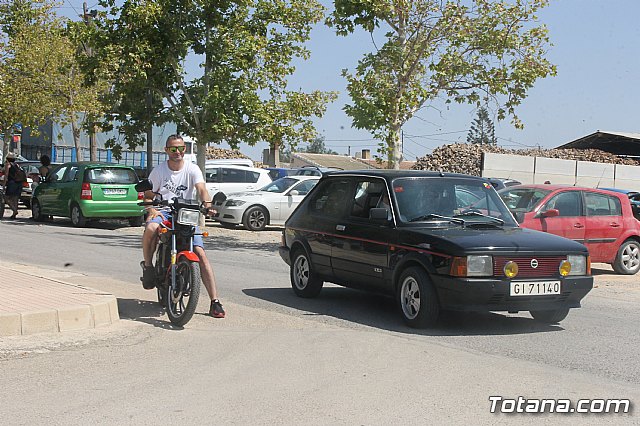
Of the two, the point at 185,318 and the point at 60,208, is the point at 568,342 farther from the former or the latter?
the point at 60,208

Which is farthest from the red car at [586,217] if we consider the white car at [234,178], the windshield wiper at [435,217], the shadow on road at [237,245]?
the white car at [234,178]

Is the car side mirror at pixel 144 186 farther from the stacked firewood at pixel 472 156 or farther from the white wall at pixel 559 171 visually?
the stacked firewood at pixel 472 156

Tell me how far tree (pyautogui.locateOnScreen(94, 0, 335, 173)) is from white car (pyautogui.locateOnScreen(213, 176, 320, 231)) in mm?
1768

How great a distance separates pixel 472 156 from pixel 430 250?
125 feet

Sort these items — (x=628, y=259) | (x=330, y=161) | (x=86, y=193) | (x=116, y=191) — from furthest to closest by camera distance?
1. (x=330, y=161)
2. (x=116, y=191)
3. (x=86, y=193)
4. (x=628, y=259)

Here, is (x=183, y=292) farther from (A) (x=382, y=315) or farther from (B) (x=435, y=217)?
(B) (x=435, y=217)

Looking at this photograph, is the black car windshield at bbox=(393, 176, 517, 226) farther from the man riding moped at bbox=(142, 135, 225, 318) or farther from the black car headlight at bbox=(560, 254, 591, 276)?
the man riding moped at bbox=(142, 135, 225, 318)

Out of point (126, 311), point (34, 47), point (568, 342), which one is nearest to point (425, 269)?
point (568, 342)

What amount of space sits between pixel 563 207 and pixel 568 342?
22.0ft

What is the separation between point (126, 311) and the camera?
9734mm

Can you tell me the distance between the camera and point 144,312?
31.9 feet

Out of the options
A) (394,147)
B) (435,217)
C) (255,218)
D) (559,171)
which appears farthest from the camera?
(559,171)

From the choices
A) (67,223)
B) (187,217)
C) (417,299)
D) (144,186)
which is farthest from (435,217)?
(67,223)

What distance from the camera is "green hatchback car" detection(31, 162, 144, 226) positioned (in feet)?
74.7
